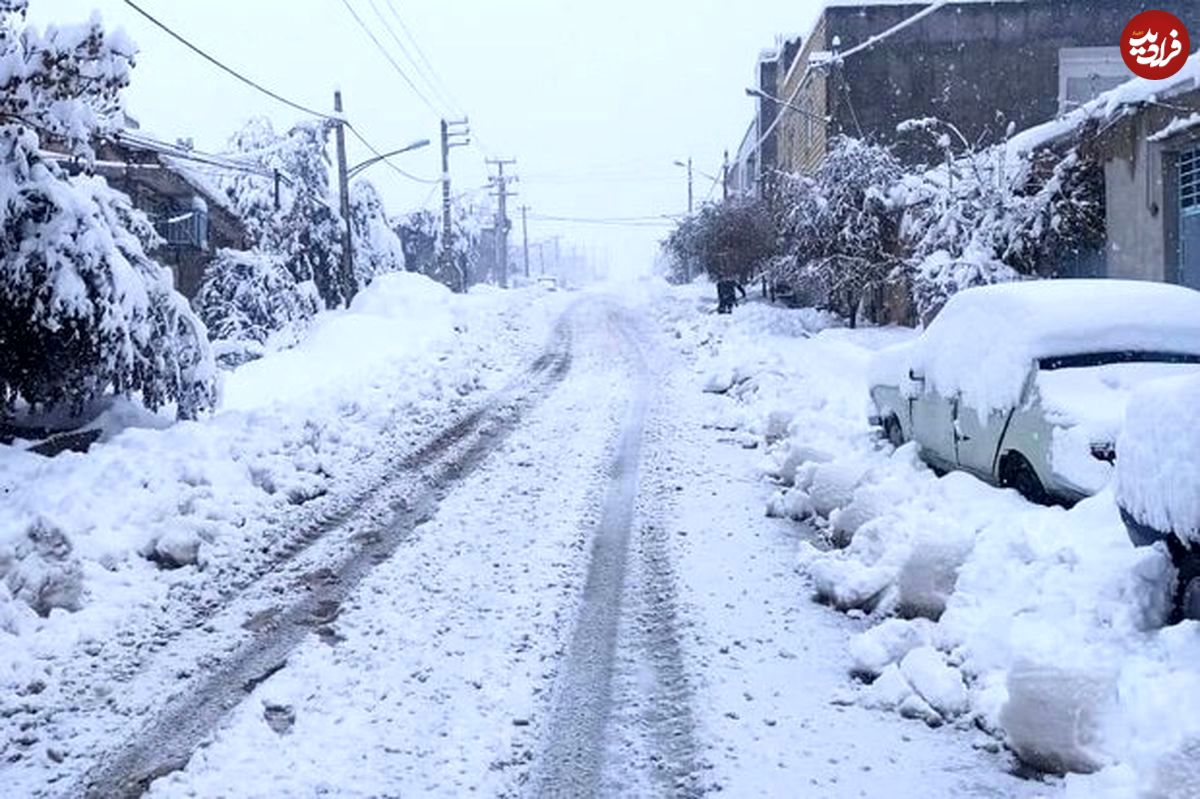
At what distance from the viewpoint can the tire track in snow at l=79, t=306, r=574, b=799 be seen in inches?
171

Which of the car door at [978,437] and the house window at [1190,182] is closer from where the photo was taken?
the car door at [978,437]

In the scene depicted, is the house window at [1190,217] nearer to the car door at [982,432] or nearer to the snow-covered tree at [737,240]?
the car door at [982,432]

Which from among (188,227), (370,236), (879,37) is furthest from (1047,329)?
(370,236)

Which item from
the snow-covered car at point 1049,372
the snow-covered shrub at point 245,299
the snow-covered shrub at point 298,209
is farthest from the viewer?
the snow-covered shrub at point 298,209

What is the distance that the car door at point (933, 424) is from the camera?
8289 mm

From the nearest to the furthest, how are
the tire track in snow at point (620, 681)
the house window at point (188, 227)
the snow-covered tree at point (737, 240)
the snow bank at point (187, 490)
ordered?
1. the tire track in snow at point (620, 681)
2. the snow bank at point (187, 490)
3. the snow-covered tree at point (737, 240)
4. the house window at point (188, 227)

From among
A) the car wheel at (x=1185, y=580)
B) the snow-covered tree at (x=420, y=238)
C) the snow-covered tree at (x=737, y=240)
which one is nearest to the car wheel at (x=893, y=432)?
the car wheel at (x=1185, y=580)

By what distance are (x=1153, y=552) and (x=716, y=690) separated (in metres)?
1.90

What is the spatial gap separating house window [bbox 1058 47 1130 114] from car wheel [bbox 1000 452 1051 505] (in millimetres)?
26145

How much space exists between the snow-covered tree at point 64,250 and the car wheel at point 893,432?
23.4 feet

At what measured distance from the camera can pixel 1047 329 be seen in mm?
7309

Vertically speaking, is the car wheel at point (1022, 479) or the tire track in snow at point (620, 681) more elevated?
the car wheel at point (1022, 479)

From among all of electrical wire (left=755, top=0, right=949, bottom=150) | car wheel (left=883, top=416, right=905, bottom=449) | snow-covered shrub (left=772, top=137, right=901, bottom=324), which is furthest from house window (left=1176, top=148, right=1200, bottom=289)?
electrical wire (left=755, top=0, right=949, bottom=150)

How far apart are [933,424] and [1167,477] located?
435cm
